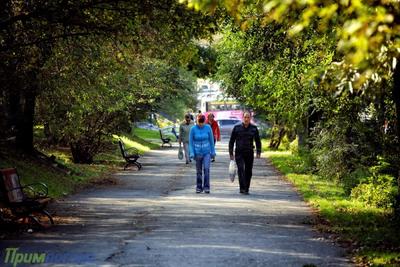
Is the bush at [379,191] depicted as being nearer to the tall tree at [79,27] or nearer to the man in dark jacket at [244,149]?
the man in dark jacket at [244,149]

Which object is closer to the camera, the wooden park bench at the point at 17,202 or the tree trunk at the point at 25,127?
the wooden park bench at the point at 17,202

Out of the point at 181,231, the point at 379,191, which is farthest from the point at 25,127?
the point at 379,191

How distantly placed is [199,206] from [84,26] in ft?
13.9

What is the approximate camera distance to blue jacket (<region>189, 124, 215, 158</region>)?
52.5ft

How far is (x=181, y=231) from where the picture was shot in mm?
10328

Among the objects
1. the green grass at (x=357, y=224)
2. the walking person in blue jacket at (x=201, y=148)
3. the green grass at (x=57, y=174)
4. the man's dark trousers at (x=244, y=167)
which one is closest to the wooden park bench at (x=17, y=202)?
the green grass at (x=57, y=174)

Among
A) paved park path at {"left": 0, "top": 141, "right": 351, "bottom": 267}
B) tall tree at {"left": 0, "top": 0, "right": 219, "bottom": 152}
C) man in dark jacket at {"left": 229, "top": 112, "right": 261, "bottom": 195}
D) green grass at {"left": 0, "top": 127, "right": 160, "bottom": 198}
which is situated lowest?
paved park path at {"left": 0, "top": 141, "right": 351, "bottom": 267}

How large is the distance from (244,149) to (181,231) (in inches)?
219

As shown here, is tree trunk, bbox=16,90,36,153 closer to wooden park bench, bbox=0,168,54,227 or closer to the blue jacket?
the blue jacket

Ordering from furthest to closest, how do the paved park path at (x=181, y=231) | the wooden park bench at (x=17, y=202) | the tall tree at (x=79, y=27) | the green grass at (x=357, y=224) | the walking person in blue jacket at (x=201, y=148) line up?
the walking person in blue jacket at (x=201, y=148), the tall tree at (x=79, y=27), the wooden park bench at (x=17, y=202), the green grass at (x=357, y=224), the paved park path at (x=181, y=231)

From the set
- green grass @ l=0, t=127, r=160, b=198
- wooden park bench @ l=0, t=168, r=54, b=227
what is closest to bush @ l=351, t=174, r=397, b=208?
wooden park bench @ l=0, t=168, r=54, b=227

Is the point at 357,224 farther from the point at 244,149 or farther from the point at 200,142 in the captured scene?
the point at 200,142

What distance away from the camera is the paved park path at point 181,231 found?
8.35 m

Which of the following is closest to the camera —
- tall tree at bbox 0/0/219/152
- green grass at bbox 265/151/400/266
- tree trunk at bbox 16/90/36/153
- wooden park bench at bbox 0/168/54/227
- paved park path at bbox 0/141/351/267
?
paved park path at bbox 0/141/351/267
